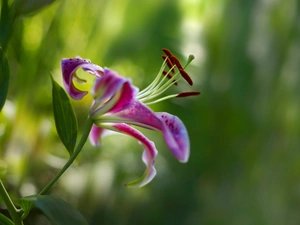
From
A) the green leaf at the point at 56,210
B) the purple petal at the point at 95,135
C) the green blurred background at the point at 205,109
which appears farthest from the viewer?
the green blurred background at the point at 205,109

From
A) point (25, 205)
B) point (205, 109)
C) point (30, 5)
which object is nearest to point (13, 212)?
point (25, 205)

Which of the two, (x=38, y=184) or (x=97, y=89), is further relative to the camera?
(x=38, y=184)

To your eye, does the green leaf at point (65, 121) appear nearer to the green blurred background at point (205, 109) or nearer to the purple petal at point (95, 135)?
the purple petal at point (95, 135)

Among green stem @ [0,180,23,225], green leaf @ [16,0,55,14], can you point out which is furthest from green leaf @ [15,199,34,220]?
green leaf @ [16,0,55,14]

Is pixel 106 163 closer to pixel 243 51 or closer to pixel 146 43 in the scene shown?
pixel 146 43

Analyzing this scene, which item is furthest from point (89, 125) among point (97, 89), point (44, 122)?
point (44, 122)

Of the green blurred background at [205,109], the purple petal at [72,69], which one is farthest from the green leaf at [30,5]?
the green blurred background at [205,109]

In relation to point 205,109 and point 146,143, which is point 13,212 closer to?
point 146,143
